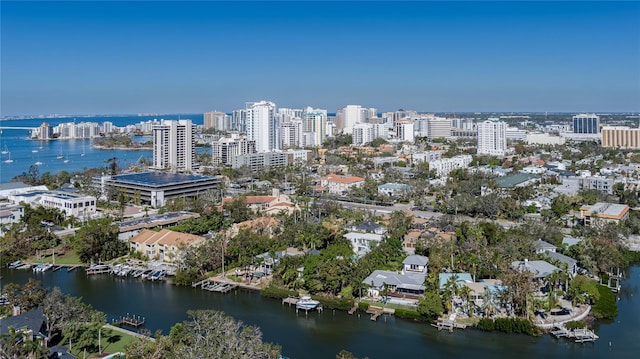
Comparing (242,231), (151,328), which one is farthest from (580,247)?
(151,328)

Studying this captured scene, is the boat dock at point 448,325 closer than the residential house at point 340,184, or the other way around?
the boat dock at point 448,325

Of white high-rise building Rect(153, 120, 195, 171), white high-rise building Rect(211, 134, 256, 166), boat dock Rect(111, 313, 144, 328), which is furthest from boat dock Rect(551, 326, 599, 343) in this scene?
white high-rise building Rect(211, 134, 256, 166)

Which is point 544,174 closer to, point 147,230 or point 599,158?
point 599,158

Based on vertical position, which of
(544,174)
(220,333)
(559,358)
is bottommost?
(559,358)

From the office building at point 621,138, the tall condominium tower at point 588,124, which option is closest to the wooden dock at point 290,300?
the office building at point 621,138

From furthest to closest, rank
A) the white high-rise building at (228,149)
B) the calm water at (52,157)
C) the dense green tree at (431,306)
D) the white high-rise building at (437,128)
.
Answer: the white high-rise building at (437,128), the calm water at (52,157), the white high-rise building at (228,149), the dense green tree at (431,306)

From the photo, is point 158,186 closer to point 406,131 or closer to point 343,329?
point 343,329

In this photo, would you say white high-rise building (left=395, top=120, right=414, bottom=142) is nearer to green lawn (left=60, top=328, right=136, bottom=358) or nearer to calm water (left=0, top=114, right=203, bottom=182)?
calm water (left=0, top=114, right=203, bottom=182)

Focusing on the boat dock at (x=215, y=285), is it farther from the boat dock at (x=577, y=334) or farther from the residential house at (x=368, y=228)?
the boat dock at (x=577, y=334)
